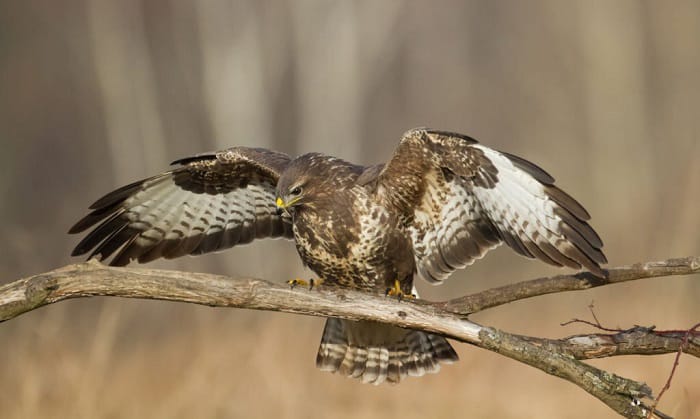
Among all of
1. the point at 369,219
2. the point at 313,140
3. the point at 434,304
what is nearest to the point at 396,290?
the point at 369,219

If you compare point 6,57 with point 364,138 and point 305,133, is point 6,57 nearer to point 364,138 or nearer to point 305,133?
point 364,138

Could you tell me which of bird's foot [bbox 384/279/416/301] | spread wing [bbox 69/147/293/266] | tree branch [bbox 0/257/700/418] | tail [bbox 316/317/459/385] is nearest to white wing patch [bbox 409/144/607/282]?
bird's foot [bbox 384/279/416/301]

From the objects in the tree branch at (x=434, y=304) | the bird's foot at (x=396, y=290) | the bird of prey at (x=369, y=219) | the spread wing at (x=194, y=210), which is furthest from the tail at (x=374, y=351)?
the tree branch at (x=434, y=304)

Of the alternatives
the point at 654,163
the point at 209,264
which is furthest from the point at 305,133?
the point at 654,163

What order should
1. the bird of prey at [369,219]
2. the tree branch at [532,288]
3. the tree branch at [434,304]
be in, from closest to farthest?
the tree branch at [434,304]
the tree branch at [532,288]
the bird of prey at [369,219]

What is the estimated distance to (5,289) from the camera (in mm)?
4418

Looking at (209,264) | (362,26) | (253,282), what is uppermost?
(362,26)

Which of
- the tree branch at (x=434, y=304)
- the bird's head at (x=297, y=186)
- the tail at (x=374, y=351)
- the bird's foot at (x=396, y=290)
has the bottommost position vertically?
the tail at (x=374, y=351)

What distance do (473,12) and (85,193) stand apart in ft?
40.2

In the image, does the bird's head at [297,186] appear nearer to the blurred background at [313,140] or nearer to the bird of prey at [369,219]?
the bird of prey at [369,219]

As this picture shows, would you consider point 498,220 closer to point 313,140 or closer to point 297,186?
point 297,186

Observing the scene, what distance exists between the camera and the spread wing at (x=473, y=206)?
5.03m

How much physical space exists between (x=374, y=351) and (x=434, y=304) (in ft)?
6.47

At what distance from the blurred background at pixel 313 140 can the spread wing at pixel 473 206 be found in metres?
1.72
